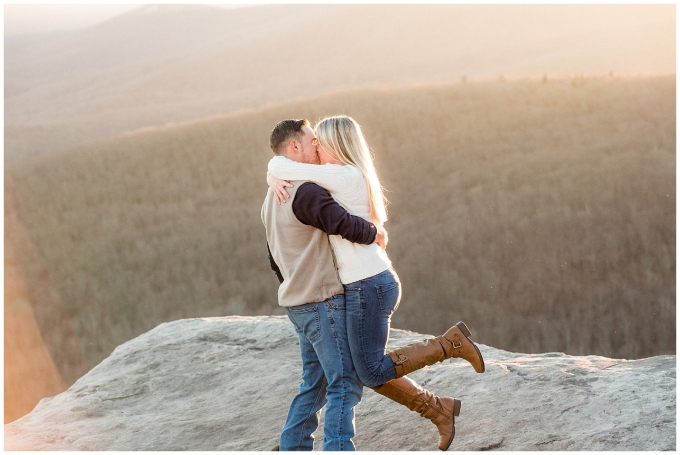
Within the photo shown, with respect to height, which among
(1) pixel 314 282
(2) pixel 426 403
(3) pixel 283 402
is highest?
(1) pixel 314 282

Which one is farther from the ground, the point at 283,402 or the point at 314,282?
the point at 314,282

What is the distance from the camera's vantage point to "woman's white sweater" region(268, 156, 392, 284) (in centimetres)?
395

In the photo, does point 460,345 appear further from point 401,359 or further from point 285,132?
point 285,132

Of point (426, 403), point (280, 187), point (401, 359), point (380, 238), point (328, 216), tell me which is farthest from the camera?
point (426, 403)

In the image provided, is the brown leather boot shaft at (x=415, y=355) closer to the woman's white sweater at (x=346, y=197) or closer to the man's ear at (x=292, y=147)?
the woman's white sweater at (x=346, y=197)

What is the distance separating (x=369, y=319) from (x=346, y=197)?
2.18ft

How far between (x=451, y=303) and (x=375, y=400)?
673cm

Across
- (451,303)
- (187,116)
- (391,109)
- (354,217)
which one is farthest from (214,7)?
(354,217)

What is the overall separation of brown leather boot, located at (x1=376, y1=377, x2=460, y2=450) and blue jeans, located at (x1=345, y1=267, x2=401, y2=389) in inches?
9.7

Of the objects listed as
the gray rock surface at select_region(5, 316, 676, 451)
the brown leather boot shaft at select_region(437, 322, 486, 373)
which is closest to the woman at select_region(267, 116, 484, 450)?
the brown leather boot shaft at select_region(437, 322, 486, 373)

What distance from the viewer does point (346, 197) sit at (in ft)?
13.2

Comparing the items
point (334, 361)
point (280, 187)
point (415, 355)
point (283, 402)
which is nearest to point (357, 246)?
point (280, 187)

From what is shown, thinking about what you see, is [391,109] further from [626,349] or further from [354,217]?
[354,217]

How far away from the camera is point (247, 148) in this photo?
19484 mm
